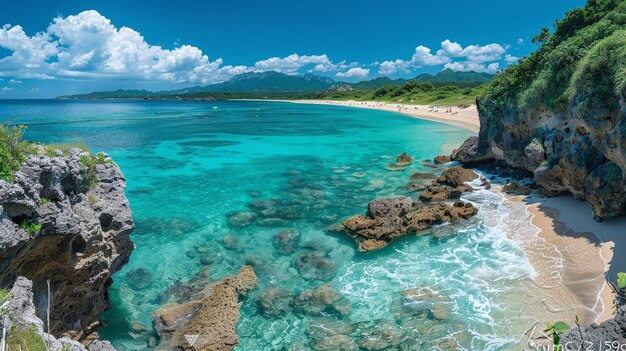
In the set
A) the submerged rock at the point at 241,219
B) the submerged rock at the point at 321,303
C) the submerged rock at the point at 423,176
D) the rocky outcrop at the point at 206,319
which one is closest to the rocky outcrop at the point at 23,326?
the rocky outcrop at the point at 206,319

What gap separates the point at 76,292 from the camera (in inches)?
380

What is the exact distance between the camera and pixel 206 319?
10633mm

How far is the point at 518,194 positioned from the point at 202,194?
1897 cm

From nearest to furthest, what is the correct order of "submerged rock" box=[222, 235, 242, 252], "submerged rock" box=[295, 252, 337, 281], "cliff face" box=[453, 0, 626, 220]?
"cliff face" box=[453, 0, 626, 220]
"submerged rock" box=[295, 252, 337, 281]
"submerged rock" box=[222, 235, 242, 252]

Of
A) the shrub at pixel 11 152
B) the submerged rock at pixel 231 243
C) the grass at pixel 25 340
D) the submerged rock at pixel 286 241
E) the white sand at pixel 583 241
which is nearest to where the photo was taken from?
the grass at pixel 25 340

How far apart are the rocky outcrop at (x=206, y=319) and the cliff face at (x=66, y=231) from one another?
6.96ft

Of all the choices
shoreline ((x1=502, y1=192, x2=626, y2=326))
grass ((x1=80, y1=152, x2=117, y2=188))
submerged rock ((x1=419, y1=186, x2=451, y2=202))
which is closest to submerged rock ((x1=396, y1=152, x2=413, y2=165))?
submerged rock ((x1=419, y1=186, x2=451, y2=202))

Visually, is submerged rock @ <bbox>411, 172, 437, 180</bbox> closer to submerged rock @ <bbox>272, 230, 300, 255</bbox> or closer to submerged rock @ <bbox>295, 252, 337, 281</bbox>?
submerged rock @ <bbox>272, 230, 300, 255</bbox>

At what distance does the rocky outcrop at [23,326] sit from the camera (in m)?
5.55

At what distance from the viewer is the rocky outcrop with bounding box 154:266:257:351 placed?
9.98m

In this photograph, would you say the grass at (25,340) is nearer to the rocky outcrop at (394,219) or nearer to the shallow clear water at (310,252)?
the shallow clear water at (310,252)

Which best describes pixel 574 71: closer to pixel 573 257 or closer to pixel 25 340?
pixel 573 257

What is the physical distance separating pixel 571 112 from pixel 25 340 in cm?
1980

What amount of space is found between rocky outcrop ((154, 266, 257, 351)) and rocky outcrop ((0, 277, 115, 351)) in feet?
13.0
